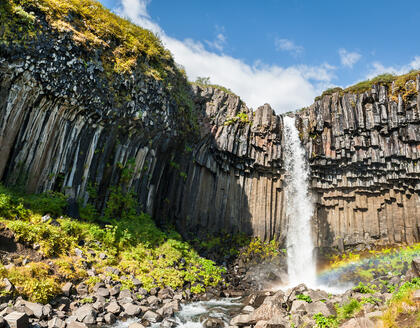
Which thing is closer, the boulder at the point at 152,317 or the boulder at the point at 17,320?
the boulder at the point at 17,320

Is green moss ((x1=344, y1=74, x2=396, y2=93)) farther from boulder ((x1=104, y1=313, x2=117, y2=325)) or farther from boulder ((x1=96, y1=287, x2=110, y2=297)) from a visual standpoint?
boulder ((x1=104, y1=313, x2=117, y2=325))

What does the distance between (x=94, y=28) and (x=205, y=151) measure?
35.3ft

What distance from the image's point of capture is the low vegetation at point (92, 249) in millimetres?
9031

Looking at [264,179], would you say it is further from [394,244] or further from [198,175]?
[394,244]

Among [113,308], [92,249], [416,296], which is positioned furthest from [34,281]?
[416,296]

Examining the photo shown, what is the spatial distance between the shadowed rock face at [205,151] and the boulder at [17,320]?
26.3 ft

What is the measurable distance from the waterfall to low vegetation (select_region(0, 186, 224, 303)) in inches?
318

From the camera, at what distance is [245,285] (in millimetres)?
16375

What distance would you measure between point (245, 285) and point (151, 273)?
6.56m

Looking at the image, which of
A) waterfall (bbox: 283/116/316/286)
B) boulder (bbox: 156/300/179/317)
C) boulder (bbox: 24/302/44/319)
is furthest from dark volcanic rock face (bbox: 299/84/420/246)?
boulder (bbox: 24/302/44/319)

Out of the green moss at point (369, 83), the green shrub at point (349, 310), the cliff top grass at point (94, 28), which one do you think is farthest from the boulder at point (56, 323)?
the green moss at point (369, 83)

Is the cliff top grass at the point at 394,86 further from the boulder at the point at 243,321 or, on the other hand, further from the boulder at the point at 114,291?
the boulder at the point at 114,291

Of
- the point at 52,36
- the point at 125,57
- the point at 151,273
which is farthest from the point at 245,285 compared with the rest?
the point at 52,36

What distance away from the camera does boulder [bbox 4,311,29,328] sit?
623 centimetres
